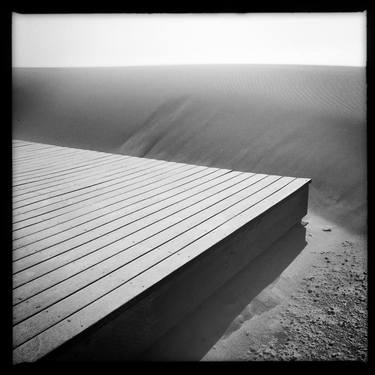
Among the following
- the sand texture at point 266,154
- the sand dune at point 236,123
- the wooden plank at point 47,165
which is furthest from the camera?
the sand dune at point 236,123

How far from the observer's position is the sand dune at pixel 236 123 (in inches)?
317

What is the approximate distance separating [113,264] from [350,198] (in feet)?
19.2

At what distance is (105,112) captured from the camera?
18391 millimetres

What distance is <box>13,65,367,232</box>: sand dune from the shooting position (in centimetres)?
806

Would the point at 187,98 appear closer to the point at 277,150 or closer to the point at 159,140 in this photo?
the point at 159,140

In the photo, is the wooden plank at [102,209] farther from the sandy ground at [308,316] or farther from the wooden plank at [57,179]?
the sandy ground at [308,316]

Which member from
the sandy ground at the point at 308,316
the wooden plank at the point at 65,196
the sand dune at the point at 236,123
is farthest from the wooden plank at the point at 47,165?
the sand dune at the point at 236,123

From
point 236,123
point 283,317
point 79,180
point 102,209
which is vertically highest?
point 236,123

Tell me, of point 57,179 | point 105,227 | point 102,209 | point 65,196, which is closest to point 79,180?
point 57,179

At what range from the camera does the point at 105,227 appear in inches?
138

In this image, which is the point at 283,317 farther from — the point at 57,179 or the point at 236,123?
the point at 236,123

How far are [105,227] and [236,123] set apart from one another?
9.73 meters

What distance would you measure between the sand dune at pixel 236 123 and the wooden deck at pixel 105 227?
9.75 ft

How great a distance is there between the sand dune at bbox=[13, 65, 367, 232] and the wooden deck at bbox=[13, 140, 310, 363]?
2972 millimetres
